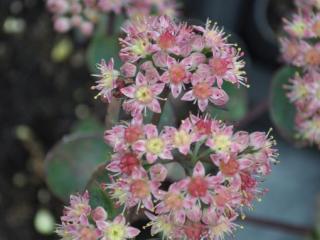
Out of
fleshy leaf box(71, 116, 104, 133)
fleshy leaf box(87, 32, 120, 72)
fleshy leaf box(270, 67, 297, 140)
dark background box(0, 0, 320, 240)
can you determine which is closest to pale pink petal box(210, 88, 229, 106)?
fleshy leaf box(270, 67, 297, 140)

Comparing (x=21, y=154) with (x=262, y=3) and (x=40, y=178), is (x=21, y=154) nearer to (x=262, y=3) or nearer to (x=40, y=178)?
(x=40, y=178)

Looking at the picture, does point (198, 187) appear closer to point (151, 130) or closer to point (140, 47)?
point (151, 130)

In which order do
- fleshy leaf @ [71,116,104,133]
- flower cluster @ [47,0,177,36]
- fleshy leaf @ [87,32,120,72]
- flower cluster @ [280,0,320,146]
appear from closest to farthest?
1. flower cluster @ [280,0,320,146]
2. flower cluster @ [47,0,177,36]
3. fleshy leaf @ [87,32,120,72]
4. fleshy leaf @ [71,116,104,133]

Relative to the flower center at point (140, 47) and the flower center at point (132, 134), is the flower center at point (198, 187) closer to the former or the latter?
the flower center at point (132, 134)

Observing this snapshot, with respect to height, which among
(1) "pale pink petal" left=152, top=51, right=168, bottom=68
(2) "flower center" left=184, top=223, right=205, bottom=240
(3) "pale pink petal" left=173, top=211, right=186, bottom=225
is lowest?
(2) "flower center" left=184, top=223, right=205, bottom=240

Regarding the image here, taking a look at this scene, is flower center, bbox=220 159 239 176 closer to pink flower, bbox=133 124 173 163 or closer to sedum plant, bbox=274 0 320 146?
pink flower, bbox=133 124 173 163

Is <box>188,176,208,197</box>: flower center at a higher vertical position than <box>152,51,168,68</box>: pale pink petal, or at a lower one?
lower
